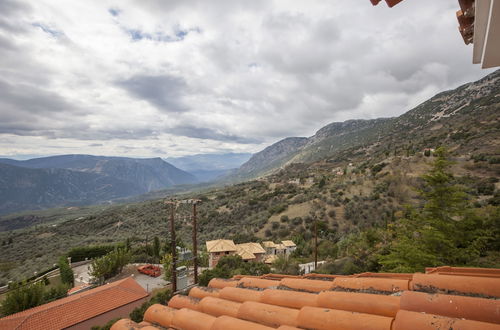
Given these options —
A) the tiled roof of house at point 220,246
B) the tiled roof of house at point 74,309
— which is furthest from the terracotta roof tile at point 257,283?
the tiled roof of house at point 220,246

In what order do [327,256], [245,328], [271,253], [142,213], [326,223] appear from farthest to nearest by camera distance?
[142,213] → [326,223] → [271,253] → [327,256] → [245,328]

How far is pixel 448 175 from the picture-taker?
1180 cm

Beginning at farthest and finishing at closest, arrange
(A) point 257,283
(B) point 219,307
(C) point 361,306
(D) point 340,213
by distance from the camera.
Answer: (D) point 340,213, (A) point 257,283, (B) point 219,307, (C) point 361,306

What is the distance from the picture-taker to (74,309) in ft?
54.4

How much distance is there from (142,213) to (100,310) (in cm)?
6426

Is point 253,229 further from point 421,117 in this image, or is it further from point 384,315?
point 421,117

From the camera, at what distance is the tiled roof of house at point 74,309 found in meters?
15.1

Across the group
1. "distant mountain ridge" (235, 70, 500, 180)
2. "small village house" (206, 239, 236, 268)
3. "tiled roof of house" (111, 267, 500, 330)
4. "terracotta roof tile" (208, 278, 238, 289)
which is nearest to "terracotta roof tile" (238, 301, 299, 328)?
"tiled roof of house" (111, 267, 500, 330)

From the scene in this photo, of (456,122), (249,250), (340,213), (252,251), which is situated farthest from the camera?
(456,122)

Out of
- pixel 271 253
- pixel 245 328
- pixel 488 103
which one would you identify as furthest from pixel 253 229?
pixel 488 103

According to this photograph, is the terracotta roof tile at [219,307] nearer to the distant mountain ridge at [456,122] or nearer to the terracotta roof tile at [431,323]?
the terracotta roof tile at [431,323]

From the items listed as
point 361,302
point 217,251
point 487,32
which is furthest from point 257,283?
point 217,251

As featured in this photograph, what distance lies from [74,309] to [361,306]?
787 inches

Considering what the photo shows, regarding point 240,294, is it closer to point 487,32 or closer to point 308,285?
point 308,285
